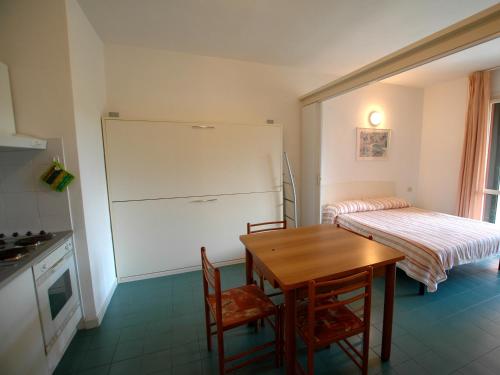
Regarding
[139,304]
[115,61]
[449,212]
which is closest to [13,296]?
[139,304]

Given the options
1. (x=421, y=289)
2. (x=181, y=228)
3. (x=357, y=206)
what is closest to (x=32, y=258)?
(x=181, y=228)

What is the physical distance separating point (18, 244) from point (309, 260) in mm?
1956

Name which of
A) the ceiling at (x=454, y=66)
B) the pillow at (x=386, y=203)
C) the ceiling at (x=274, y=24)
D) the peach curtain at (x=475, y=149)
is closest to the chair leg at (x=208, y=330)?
the ceiling at (x=274, y=24)

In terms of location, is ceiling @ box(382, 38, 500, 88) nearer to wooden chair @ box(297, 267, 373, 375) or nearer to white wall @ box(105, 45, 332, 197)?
white wall @ box(105, 45, 332, 197)

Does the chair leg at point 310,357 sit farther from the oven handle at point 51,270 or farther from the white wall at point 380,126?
the white wall at point 380,126

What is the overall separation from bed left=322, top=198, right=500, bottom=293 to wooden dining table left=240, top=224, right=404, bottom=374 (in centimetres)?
29

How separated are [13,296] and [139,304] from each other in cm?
123

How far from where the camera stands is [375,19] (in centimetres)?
216

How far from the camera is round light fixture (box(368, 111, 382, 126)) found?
3.80m

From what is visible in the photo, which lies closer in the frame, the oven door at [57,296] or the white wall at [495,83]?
the oven door at [57,296]

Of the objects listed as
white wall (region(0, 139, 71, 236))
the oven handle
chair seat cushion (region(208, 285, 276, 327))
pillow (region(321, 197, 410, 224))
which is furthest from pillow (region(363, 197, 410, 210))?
white wall (region(0, 139, 71, 236))

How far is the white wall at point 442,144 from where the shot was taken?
12.3 feet

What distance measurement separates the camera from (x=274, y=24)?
7.34 feet

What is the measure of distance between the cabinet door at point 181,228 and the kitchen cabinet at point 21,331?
4.06 feet
